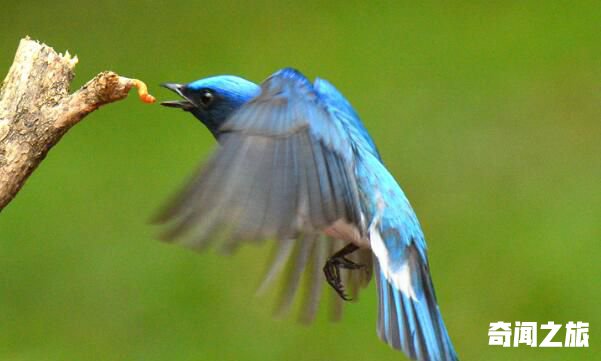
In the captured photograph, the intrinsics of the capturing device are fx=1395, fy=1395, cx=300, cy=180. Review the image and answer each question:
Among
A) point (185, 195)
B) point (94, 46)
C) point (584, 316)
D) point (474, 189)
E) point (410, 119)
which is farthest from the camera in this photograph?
point (94, 46)

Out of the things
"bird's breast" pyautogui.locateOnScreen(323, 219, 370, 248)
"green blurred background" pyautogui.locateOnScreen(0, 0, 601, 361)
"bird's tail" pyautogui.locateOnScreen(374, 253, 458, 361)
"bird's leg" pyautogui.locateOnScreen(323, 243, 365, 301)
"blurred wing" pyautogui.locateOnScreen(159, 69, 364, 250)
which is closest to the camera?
"blurred wing" pyautogui.locateOnScreen(159, 69, 364, 250)

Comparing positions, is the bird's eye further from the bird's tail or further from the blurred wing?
the bird's tail

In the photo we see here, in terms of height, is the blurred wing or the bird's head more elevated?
the bird's head

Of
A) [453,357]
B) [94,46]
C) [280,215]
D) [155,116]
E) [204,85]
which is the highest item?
[94,46]

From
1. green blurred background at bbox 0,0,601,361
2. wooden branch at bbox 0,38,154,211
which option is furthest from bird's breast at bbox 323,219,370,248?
green blurred background at bbox 0,0,601,361

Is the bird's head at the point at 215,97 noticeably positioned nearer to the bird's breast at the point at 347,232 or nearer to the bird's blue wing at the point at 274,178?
the bird's blue wing at the point at 274,178

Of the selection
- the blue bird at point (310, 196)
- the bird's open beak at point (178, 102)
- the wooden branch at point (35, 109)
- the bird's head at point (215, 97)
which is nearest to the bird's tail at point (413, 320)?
the blue bird at point (310, 196)

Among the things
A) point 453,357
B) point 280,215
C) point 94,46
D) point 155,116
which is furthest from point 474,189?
point 280,215

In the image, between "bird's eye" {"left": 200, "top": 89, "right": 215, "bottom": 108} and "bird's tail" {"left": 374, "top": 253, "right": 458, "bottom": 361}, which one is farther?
"bird's eye" {"left": 200, "top": 89, "right": 215, "bottom": 108}

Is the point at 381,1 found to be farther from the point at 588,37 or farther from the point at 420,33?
the point at 588,37
